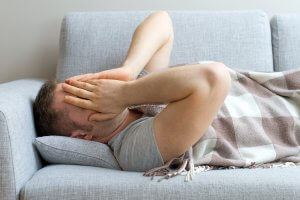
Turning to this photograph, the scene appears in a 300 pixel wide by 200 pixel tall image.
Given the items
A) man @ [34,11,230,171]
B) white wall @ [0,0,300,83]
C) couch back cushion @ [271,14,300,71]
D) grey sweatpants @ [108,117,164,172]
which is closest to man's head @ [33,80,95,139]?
man @ [34,11,230,171]

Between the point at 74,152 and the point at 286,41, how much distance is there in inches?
38.3

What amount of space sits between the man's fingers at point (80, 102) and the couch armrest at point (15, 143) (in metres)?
0.13

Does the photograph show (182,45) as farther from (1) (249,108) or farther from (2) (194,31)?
(1) (249,108)

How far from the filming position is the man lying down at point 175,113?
3.48ft

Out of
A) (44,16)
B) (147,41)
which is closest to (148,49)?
(147,41)

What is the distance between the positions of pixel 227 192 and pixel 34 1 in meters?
1.28

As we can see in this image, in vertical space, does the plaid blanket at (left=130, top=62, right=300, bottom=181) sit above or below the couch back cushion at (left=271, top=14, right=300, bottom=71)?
below

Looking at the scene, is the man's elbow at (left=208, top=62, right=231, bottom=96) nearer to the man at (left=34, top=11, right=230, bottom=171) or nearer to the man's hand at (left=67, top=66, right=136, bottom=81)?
the man at (left=34, top=11, right=230, bottom=171)

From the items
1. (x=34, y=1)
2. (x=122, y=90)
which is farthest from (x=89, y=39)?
(x=122, y=90)

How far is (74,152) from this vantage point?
1154mm

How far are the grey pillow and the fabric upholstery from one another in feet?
0.39

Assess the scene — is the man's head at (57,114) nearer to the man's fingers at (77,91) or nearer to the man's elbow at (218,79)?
the man's fingers at (77,91)

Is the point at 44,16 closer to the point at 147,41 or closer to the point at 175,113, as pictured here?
the point at 147,41

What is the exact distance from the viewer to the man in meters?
1.05
